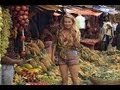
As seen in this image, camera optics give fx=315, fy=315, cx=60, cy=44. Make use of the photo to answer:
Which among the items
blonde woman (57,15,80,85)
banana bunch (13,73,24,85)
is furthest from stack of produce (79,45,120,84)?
banana bunch (13,73,24,85)

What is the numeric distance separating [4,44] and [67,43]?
119 centimetres

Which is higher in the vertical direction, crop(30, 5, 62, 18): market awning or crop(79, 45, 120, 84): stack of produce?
crop(30, 5, 62, 18): market awning

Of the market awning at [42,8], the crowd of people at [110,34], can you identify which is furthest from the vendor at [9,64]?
the crowd of people at [110,34]

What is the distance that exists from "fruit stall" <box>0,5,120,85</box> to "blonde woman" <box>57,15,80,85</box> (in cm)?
8

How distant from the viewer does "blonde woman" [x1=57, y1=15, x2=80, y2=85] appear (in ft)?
19.7

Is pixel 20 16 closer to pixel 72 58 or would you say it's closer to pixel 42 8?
pixel 42 8

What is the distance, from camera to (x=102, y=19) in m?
6.08

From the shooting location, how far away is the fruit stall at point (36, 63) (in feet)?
19.5

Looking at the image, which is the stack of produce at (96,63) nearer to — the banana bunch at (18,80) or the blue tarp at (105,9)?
the blue tarp at (105,9)

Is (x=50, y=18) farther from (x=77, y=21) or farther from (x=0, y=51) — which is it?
(x=0, y=51)

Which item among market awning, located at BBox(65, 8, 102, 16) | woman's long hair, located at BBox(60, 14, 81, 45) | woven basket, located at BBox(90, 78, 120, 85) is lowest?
woven basket, located at BBox(90, 78, 120, 85)

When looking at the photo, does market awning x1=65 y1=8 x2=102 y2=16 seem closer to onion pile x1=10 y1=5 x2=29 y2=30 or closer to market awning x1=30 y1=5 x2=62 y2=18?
market awning x1=30 y1=5 x2=62 y2=18

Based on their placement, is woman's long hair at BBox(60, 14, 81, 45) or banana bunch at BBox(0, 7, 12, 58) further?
woman's long hair at BBox(60, 14, 81, 45)

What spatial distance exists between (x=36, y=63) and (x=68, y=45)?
70cm
